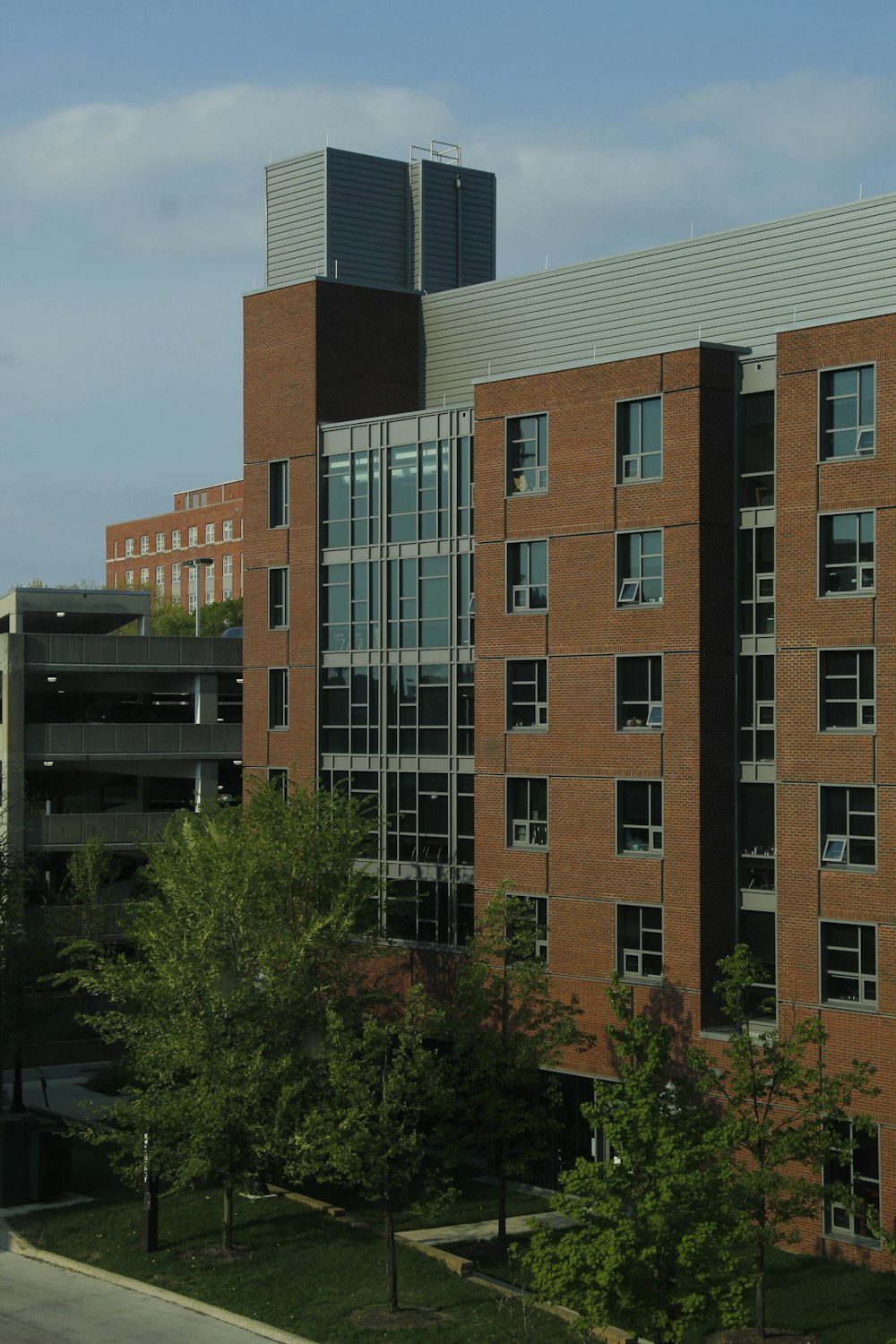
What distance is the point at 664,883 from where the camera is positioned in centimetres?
3550

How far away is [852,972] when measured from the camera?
107ft

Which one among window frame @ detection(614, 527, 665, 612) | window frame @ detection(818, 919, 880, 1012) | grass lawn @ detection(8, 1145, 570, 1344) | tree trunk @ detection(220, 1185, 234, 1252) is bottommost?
grass lawn @ detection(8, 1145, 570, 1344)

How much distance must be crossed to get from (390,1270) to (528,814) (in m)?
12.0

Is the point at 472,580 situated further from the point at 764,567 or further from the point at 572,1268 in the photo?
the point at 572,1268

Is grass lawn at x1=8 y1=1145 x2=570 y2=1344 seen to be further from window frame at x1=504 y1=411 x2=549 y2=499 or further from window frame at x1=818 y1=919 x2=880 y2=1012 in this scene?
window frame at x1=504 y1=411 x2=549 y2=499

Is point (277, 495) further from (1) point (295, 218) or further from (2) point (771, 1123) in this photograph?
(2) point (771, 1123)

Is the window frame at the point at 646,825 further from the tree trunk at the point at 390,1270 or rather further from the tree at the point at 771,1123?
the tree trunk at the point at 390,1270

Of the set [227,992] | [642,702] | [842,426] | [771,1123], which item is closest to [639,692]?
[642,702]

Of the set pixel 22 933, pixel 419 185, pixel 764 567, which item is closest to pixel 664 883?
pixel 764 567

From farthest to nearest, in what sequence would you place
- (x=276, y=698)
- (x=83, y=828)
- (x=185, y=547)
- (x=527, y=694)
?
(x=185, y=547) → (x=83, y=828) → (x=276, y=698) → (x=527, y=694)

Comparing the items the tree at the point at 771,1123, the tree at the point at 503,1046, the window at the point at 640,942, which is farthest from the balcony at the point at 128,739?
the tree at the point at 771,1123

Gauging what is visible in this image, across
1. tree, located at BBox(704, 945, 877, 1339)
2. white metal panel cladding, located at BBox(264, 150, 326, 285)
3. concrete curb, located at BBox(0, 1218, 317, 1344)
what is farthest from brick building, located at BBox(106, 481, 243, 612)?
tree, located at BBox(704, 945, 877, 1339)

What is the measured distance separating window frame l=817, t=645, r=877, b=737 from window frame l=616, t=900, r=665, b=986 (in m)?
5.68

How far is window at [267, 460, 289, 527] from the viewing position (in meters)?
44.2
